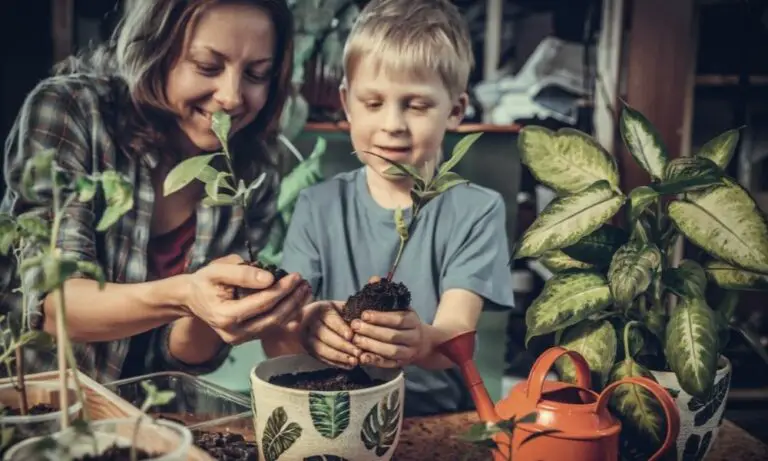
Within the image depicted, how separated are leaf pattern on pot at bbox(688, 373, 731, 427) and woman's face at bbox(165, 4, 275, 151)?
847mm

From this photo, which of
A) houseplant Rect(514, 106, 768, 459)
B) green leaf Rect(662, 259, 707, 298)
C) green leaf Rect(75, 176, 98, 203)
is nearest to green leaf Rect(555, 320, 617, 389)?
houseplant Rect(514, 106, 768, 459)

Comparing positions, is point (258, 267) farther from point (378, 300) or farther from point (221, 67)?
point (221, 67)

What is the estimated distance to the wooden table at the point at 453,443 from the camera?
3.54 feet

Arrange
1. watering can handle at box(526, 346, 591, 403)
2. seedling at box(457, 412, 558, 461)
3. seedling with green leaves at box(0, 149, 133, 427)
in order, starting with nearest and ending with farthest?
seedling with green leaves at box(0, 149, 133, 427) < seedling at box(457, 412, 558, 461) < watering can handle at box(526, 346, 591, 403)

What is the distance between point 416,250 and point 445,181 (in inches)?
9.5

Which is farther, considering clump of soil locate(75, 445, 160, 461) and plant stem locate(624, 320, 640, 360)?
plant stem locate(624, 320, 640, 360)

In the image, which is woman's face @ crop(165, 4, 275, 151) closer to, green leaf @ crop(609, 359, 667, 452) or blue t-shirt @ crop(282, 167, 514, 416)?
blue t-shirt @ crop(282, 167, 514, 416)

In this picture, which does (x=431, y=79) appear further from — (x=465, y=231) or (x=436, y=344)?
(x=436, y=344)

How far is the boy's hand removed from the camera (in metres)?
1.00

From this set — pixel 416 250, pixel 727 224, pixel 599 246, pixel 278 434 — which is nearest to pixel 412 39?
pixel 416 250

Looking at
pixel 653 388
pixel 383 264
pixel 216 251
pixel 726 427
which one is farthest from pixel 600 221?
pixel 216 251

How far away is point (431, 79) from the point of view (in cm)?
121

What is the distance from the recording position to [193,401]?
3.85ft

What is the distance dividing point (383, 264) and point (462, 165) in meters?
0.24
